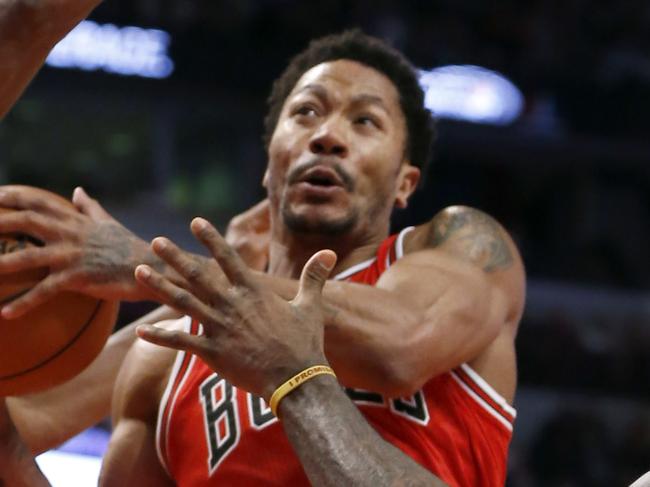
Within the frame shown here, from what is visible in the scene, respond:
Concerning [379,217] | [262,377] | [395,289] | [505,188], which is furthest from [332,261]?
[505,188]

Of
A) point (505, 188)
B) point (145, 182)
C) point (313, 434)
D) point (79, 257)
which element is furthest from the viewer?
point (505, 188)

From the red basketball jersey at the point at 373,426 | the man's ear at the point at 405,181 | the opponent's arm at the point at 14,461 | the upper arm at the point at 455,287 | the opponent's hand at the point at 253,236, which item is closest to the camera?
the upper arm at the point at 455,287

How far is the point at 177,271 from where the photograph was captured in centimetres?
238

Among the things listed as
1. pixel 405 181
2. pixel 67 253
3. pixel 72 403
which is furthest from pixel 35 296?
pixel 405 181

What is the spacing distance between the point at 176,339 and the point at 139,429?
1.18 m

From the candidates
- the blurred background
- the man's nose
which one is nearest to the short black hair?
the man's nose

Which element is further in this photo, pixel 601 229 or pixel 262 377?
pixel 601 229

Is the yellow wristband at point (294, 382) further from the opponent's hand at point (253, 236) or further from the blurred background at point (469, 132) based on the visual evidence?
the blurred background at point (469, 132)

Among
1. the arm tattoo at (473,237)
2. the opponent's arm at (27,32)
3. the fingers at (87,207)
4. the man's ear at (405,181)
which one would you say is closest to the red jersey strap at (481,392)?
the arm tattoo at (473,237)

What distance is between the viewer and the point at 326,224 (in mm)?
3365

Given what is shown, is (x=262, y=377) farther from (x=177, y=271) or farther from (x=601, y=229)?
(x=601, y=229)

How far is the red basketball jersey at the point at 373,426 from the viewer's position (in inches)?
116

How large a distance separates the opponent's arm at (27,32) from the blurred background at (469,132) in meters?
7.05

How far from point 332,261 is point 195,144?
9521 mm
